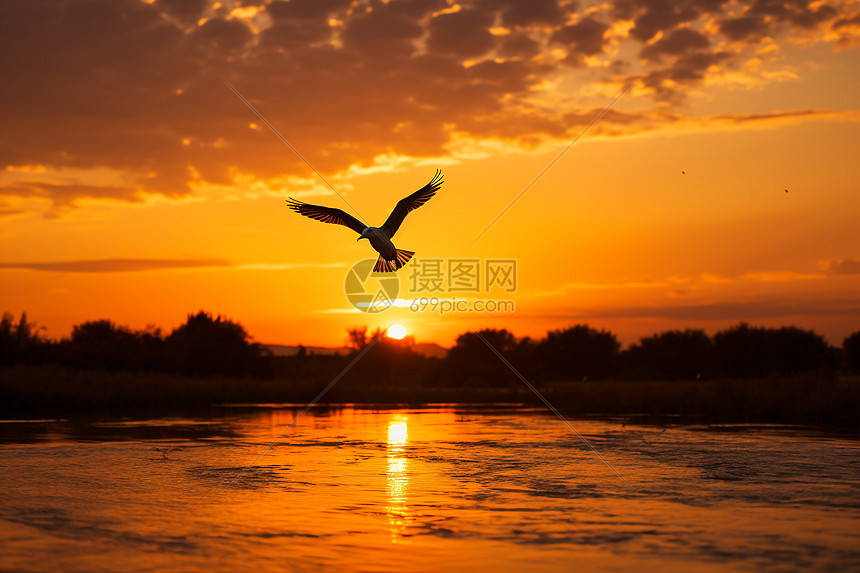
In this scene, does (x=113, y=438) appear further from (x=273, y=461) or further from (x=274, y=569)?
(x=274, y=569)

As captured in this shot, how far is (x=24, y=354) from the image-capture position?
4550cm

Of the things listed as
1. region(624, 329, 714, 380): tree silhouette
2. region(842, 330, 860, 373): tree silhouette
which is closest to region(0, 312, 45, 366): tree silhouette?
region(624, 329, 714, 380): tree silhouette

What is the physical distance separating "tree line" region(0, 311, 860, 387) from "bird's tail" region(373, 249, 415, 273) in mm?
20011

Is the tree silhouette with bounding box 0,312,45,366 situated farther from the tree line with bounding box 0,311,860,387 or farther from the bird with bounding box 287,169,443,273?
the bird with bounding box 287,169,443,273

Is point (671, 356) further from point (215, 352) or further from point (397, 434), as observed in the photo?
point (397, 434)

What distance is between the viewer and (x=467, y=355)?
81562mm

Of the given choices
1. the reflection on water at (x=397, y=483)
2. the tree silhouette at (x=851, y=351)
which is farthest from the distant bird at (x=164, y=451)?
the tree silhouette at (x=851, y=351)

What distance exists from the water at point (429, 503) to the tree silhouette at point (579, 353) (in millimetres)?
60576

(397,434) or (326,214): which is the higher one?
(326,214)

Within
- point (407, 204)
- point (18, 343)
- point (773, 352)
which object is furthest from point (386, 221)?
point (773, 352)

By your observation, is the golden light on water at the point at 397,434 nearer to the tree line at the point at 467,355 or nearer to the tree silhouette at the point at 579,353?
the tree line at the point at 467,355

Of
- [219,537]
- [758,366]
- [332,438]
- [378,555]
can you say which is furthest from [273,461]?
[758,366]

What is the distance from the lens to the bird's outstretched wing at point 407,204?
1597 cm

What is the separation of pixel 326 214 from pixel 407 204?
4.82ft
